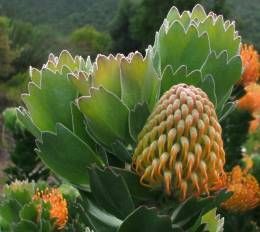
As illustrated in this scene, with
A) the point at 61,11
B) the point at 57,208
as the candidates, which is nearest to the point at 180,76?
the point at 57,208

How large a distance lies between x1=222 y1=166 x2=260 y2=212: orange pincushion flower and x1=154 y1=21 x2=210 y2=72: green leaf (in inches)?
61.3

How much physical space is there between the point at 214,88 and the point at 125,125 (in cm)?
21

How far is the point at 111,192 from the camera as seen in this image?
1585 millimetres

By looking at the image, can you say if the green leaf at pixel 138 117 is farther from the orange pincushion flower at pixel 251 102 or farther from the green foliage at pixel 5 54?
the green foliage at pixel 5 54

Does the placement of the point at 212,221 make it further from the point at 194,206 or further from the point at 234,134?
the point at 234,134

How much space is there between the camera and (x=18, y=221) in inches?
112

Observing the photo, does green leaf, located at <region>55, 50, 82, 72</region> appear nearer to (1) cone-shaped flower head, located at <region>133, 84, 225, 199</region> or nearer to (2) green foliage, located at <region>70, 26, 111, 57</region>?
(1) cone-shaped flower head, located at <region>133, 84, 225, 199</region>

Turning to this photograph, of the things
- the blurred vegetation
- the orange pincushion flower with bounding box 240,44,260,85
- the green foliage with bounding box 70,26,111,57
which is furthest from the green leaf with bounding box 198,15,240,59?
the green foliage with bounding box 70,26,111,57

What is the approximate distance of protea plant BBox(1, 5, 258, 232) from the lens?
4.83ft

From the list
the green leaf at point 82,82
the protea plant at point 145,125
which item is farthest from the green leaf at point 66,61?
the green leaf at point 82,82

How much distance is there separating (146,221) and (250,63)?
4.30 feet

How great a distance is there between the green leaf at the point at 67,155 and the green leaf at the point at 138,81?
0.46 feet

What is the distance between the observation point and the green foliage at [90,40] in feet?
79.7

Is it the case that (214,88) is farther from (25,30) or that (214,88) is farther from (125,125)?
(25,30)
